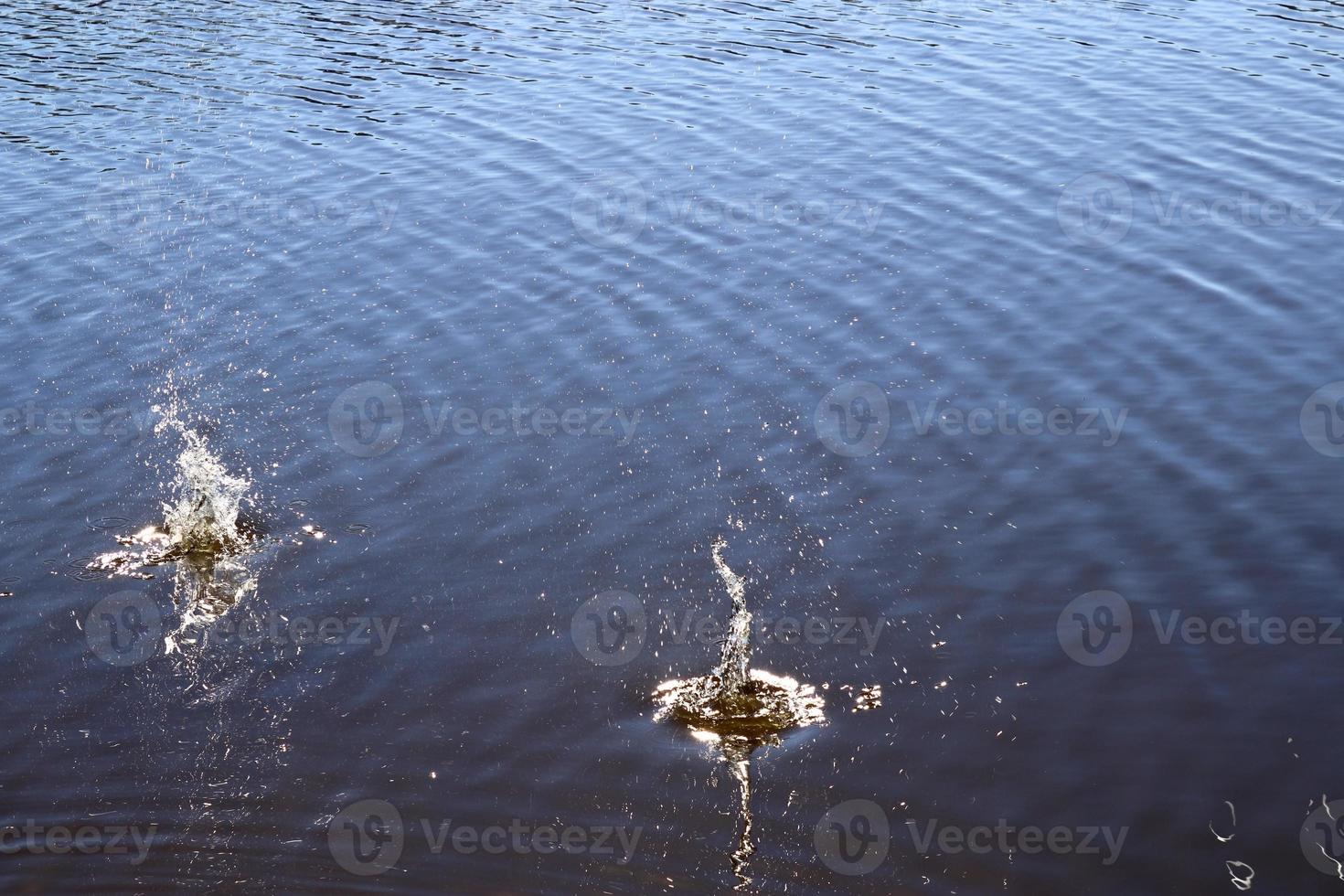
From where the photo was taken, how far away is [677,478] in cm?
1767

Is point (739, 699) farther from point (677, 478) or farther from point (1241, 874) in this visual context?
point (1241, 874)

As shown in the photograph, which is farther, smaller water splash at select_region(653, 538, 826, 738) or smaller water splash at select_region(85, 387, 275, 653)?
smaller water splash at select_region(85, 387, 275, 653)

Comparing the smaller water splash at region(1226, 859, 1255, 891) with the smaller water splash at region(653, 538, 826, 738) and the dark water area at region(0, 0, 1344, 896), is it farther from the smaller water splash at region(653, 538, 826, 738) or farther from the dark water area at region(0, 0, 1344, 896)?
the smaller water splash at region(653, 538, 826, 738)

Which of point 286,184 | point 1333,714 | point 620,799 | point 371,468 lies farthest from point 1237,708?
point 286,184

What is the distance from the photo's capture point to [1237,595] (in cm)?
1508

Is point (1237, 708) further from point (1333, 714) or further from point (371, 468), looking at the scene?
point (371, 468)

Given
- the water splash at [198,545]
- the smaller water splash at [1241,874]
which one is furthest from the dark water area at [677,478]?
the smaller water splash at [1241,874]

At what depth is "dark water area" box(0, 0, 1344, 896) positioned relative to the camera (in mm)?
12648

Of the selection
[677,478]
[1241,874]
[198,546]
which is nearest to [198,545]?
[198,546]

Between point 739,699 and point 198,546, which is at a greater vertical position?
point 739,699

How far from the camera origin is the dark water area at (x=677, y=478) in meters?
12.6

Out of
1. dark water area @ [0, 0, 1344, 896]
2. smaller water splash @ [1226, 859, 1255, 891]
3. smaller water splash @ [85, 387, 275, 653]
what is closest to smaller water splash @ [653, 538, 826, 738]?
dark water area @ [0, 0, 1344, 896]

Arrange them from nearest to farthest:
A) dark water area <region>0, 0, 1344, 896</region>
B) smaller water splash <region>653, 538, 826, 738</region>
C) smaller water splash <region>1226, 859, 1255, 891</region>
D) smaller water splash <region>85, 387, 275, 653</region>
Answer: smaller water splash <region>1226, 859, 1255, 891</region>
dark water area <region>0, 0, 1344, 896</region>
smaller water splash <region>653, 538, 826, 738</region>
smaller water splash <region>85, 387, 275, 653</region>

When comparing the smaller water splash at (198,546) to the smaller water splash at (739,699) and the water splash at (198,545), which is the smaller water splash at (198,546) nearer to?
the water splash at (198,545)
